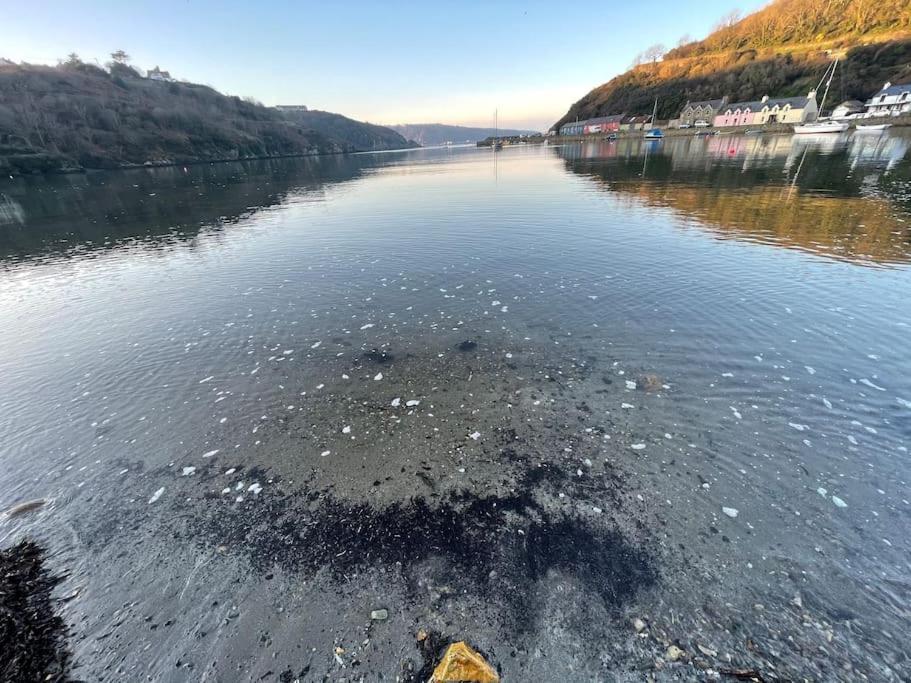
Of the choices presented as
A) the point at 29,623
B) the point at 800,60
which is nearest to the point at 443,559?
the point at 29,623

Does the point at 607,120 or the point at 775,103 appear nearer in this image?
the point at 775,103

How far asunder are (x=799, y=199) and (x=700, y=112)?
540 ft

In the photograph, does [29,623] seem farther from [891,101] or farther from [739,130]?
[891,101]

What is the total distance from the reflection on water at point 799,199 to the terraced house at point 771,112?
102399mm

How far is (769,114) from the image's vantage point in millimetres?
131625

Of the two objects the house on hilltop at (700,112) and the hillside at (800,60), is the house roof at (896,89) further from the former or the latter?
the house on hilltop at (700,112)

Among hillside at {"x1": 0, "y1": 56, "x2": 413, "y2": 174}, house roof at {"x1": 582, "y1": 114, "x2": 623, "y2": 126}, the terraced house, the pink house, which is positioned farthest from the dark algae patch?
house roof at {"x1": 582, "y1": 114, "x2": 623, "y2": 126}

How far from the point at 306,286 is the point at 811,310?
21.0m

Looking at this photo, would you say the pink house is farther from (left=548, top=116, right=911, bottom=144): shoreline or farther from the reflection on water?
the reflection on water

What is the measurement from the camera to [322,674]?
4.84m

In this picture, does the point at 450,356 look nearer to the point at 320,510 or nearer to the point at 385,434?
the point at 385,434

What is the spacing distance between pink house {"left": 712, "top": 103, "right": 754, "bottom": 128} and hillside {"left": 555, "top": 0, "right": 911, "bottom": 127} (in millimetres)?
25914

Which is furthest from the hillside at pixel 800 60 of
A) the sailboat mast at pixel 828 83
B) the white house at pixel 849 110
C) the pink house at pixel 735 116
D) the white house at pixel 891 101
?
the pink house at pixel 735 116

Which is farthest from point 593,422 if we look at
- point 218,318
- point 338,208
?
point 338,208
